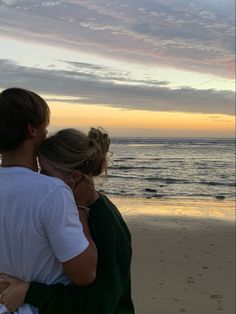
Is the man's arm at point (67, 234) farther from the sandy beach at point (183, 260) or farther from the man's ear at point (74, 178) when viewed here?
the sandy beach at point (183, 260)

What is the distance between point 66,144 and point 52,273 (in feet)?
1.51

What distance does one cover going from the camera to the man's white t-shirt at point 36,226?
1.66 metres

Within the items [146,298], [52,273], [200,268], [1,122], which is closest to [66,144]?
[1,122]

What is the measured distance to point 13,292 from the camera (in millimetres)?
1785

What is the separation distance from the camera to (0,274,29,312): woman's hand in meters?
1.78

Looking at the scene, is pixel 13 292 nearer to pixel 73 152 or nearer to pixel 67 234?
pixel 67 234

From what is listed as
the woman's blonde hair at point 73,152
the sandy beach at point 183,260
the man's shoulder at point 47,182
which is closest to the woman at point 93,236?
the woman's blonde hair at point 73,152

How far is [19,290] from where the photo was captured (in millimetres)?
1777

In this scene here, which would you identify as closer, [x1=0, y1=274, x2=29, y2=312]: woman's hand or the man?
the man

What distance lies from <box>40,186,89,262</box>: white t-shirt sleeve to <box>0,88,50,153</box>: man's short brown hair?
0.24 m

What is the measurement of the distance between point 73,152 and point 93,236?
31cm

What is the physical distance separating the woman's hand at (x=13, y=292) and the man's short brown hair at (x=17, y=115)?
466 mm

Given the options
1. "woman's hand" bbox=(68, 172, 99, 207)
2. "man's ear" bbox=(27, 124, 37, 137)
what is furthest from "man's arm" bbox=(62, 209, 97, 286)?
"man's ear" bbox=(27, 124, 37, 137)

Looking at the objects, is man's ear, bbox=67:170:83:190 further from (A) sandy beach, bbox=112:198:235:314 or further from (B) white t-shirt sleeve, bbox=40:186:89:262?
(A) sandy beach, bbox=112:198:235:314
